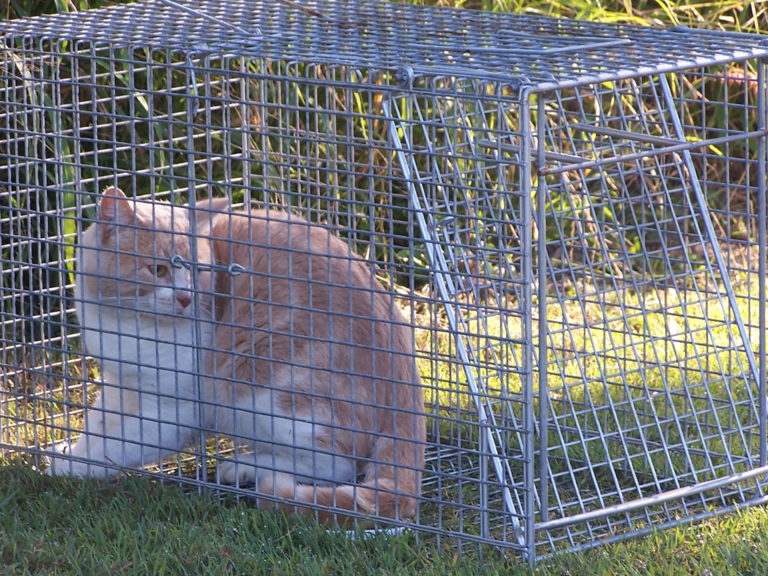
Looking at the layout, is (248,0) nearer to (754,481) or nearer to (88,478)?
(88,478)

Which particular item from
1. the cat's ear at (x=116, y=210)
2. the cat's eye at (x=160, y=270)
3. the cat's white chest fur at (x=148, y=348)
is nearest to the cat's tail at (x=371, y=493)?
the cat's white chest fur at (x=148, y=348)

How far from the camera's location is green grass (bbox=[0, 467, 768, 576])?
246 centimetres

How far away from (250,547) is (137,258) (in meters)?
0.82

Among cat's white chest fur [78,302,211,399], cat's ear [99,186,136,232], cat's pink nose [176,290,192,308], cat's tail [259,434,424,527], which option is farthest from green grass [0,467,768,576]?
cat's ear [99,186,136,232]

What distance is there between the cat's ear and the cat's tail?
0.75 m

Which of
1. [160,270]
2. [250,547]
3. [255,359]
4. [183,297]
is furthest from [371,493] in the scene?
[160,270]

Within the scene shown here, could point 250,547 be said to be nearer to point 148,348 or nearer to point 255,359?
point 255,359

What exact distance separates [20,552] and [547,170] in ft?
4.73

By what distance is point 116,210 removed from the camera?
2893 mm

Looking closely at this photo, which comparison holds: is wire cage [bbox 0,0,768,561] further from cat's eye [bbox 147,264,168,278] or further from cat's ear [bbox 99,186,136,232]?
cat's eye [bbox 147,264,168,278]

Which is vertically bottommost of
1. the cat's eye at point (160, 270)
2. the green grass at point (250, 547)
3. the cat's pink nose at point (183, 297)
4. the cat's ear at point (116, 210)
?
the green grass at point (250, 547)

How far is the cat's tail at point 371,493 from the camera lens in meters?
2.65

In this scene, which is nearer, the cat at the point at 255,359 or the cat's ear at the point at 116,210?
the cat at the point at 255,359

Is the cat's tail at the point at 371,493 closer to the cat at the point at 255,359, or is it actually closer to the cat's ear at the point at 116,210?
the cat at the point at 255,359
